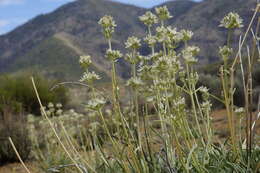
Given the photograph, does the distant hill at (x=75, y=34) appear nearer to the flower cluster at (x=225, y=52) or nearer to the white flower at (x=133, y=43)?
the white flower at (x=133, y=43)

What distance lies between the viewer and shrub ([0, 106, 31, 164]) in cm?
764

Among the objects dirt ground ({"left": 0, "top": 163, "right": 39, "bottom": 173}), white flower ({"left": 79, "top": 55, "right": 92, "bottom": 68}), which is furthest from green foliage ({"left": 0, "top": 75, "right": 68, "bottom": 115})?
white flower ({"left": 79, "top": 55, "right": 92, "bottom": 68})

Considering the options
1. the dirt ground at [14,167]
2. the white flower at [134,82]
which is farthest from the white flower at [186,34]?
the dirt ground at [14,167]

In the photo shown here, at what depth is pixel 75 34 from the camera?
479ft

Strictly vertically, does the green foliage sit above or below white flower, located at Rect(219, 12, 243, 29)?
below

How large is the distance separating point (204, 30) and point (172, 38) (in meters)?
89.9

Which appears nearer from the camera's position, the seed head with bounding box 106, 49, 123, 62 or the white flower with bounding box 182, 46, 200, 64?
the white flower with bounding box 182, 46, 200, 64

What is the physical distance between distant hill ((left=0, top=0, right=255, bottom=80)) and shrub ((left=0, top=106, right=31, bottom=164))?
71.2 meters

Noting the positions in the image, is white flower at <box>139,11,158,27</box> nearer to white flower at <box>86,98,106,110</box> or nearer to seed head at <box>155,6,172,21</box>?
seed head at <box>155,6,172,21</box>

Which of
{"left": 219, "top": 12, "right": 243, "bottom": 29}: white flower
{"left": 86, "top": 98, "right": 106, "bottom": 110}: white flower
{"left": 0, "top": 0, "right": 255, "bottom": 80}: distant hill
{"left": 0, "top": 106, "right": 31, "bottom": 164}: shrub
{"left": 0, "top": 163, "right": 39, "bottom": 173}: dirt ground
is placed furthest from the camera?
{"left": 0, "top": 0, "right": 255, "bottom": 80}: distant hill

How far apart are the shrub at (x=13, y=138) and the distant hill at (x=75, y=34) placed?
71.2m

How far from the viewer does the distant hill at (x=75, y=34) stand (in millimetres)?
91125

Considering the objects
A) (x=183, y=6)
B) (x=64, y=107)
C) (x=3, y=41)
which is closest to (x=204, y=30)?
(x=183, y=6)

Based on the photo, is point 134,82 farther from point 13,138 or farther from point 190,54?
point 13,138
